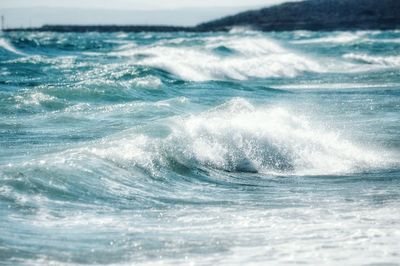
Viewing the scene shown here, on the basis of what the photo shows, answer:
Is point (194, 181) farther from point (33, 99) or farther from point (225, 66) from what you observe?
point (225, 66)

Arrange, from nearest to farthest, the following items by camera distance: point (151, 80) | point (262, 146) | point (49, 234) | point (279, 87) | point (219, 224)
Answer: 1. point (49, 234)
2. point (219, 224)
3. point (262, 146)
4. point (151, 80)
5. point (279, 87)

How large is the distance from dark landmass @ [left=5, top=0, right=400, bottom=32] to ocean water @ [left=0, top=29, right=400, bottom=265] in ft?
314

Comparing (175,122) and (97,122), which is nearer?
(175,122)

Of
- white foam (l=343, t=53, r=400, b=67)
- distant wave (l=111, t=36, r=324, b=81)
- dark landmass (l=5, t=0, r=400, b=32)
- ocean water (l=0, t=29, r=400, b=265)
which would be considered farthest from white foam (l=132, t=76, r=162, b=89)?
dark landmass (l=5, t=0, r=400, b=32)

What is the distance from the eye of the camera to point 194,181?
880 centimetres

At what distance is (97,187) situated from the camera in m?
7.62

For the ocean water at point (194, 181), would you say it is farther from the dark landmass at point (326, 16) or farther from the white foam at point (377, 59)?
the dark landmass at point (326, 16)

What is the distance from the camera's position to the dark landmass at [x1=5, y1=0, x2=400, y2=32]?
112 metres

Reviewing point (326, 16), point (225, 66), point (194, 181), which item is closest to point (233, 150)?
point (194, 181)

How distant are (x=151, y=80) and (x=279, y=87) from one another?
18.0 ft

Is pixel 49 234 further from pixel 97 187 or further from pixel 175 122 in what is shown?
pixel 175 122

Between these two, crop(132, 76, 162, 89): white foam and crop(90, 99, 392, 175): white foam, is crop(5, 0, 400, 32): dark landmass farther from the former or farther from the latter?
crop(90, 99, 392, 175): white foam

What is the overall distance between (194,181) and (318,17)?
119 m

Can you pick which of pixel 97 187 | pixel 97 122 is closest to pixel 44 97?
pixel 97 122
